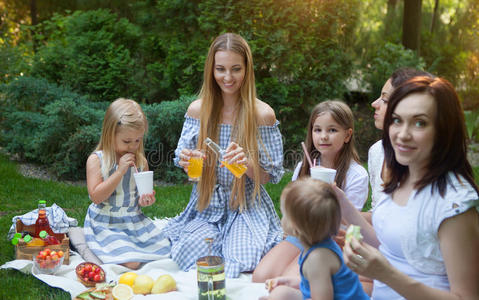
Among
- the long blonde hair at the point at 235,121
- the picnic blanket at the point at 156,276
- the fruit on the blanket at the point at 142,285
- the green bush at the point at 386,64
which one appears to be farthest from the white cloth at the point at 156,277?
the green bush at the point at 386,64

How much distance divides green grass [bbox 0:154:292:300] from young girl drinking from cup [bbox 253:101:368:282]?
1631 millimetres

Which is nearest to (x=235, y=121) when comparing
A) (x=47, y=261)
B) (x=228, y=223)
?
(x=228, y=223)

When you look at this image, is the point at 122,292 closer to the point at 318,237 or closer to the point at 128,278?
the point at 128,278

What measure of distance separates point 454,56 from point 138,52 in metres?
6.79

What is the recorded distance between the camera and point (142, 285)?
134 inches

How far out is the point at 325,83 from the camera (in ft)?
26.3

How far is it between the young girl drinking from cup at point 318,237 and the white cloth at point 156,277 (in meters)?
1.00

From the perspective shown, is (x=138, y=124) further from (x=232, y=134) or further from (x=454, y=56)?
(x=454, y=56)

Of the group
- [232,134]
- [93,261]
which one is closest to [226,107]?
[232,134]

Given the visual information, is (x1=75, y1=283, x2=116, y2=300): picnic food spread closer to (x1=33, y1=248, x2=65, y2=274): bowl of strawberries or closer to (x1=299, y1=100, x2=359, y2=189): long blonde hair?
(x1=33, y1=248, x2=65, y2=274): bowl of strawberries

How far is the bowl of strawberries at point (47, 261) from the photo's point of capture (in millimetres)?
3596

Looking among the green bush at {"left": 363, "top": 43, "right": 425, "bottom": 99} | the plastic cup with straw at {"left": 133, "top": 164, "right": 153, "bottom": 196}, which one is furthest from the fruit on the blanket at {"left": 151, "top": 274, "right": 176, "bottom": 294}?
the green bush at {"left": 363, "top": 43, "right": 425, "bottom": 99}

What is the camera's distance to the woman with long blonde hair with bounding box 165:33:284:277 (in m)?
3.97

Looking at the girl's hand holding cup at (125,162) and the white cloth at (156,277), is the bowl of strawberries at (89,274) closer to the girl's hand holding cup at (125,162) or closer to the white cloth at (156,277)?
the white cloth at (156,277)
